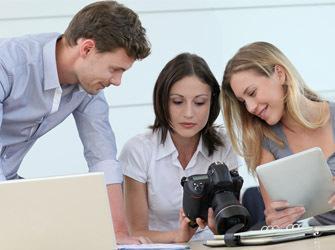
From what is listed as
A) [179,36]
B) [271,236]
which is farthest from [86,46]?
[179,36]

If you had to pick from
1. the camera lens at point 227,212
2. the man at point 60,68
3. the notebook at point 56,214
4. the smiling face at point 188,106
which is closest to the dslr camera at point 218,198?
the camera lens at point 227,212

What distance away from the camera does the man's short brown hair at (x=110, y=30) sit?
2213mm

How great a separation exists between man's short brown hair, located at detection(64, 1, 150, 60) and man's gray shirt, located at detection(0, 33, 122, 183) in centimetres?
10

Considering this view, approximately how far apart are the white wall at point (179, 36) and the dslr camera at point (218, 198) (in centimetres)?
121

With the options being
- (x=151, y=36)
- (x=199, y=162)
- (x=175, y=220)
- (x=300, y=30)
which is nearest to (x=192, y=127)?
(x=199, y=162)

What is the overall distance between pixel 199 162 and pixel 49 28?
3.38 feet

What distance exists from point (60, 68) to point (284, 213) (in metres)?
0.81

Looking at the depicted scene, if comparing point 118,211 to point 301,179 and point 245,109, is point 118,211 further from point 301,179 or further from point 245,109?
point 301,179

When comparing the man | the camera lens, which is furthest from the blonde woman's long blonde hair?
the camera lens

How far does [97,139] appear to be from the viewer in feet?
8.06

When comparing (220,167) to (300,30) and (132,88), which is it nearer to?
(132,88)

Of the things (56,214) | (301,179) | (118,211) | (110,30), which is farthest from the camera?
(118,211)

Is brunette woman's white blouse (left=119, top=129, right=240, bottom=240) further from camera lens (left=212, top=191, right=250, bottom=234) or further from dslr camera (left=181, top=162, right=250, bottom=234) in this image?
camera lens (left=212, top=191, right=250, bottom=234)

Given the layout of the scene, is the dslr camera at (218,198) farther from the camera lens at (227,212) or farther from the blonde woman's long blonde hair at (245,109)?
the blonde woman's long blonde hair at (245,109)
